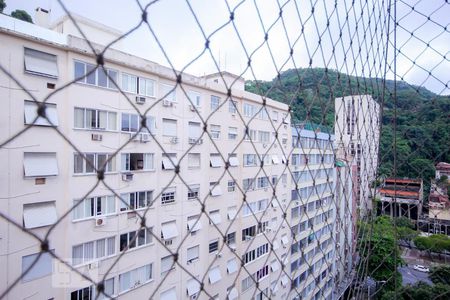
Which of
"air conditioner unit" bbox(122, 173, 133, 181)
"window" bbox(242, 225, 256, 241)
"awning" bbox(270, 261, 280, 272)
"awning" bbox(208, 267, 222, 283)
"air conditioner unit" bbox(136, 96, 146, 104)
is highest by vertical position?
"air conditioner unit" bbox(136, 96, 146, 104)

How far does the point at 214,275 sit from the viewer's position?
3422mm

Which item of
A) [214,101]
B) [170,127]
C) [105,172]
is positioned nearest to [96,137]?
[105,172]

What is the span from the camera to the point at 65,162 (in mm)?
2104

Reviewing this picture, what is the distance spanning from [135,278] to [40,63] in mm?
1993

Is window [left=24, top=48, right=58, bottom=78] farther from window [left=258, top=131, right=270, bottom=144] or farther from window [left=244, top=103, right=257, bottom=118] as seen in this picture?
window [left=258, top=131, right=270, bottom=144]

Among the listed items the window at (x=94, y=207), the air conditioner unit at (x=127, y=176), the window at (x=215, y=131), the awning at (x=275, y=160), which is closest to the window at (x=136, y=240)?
the window at (x=94, y=207)

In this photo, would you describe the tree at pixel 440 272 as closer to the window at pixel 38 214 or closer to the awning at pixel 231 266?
the awning at pixel 231 266

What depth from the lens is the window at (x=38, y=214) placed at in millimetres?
1907

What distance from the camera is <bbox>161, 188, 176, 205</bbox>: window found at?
2873 mm

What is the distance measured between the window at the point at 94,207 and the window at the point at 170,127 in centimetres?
86

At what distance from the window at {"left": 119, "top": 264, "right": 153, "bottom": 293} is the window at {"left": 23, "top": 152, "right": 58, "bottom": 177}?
44.2 inches

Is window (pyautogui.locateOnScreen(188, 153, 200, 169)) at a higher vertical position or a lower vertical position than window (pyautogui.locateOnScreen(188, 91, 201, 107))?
lower

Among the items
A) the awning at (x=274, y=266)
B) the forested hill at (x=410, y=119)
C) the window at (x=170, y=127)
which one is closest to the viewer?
the forested hill at (x=410, y=119)

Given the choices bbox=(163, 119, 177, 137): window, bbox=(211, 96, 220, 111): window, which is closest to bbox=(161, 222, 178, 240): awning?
bbox=(163, 119, 177, 137): window
